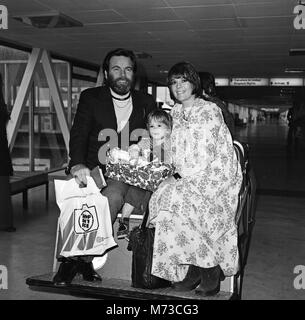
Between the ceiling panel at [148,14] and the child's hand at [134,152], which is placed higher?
the ceiling panel at [148,14]

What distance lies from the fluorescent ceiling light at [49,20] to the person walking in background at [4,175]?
65.9 inches

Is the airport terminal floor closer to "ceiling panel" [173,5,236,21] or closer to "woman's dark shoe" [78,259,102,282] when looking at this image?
"woman's dark shoe" [78,259,102,282]

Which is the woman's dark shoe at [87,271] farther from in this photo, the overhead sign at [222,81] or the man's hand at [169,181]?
the overhead sign at [222,81]

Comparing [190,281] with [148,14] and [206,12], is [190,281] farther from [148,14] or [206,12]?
[148,14]

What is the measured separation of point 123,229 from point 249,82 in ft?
45.8

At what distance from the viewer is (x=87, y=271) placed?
9.08ft

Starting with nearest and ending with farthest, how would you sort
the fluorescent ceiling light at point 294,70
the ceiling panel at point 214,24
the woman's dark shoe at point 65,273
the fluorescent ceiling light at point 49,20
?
the woman's dark shoe at point 65,273 < the fluorescent ceiling light at point 49,20 < the ceiling panel at point 214,24 < the fluorescent ceiling light at point 294,70

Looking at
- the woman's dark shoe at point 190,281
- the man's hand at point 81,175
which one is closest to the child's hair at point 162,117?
the man's hand at point 81,175

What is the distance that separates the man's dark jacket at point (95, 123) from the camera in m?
2.84

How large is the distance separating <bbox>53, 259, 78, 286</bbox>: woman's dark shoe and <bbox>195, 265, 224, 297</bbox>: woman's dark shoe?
0.73 m

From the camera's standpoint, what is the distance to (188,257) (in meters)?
2.61

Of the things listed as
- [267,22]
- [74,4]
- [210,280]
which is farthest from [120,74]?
[267,22]

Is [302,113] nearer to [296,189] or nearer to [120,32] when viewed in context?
[296,189]

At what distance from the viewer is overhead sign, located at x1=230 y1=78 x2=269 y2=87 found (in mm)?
15789
